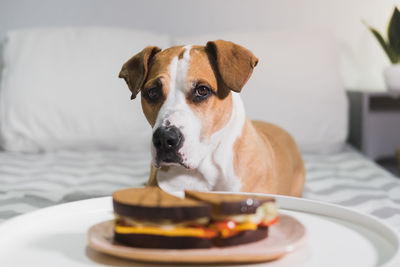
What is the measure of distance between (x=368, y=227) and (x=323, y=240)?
9 cm

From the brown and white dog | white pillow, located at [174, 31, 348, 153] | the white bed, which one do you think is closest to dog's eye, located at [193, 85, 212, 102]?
the brown and white dog

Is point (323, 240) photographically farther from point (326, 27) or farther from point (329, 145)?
point (326, 27)

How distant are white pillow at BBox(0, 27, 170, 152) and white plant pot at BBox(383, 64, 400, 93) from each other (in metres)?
1.58

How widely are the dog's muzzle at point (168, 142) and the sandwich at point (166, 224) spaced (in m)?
0.65

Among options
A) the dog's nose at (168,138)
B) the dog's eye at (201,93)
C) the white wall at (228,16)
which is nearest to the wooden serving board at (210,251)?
the dog's nose at (168,138)

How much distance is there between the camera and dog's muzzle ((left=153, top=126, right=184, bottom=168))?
1.24 meters

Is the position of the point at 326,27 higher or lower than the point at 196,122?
higher

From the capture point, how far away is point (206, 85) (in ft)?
4.61

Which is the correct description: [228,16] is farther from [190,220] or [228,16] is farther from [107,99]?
[190,220]

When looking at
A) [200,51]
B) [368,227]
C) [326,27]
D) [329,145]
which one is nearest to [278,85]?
[329,145]

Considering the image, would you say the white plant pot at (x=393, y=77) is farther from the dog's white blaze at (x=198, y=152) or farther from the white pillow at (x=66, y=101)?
the dog's white blaze at (x=198, y=152)

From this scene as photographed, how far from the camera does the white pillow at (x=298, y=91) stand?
8.71 feet

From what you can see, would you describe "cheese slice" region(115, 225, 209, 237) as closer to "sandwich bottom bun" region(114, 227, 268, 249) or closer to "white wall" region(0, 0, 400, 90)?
"sandwich bottom bun" region(114, 227, 268, 249)

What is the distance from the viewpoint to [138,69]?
1.52 meters
